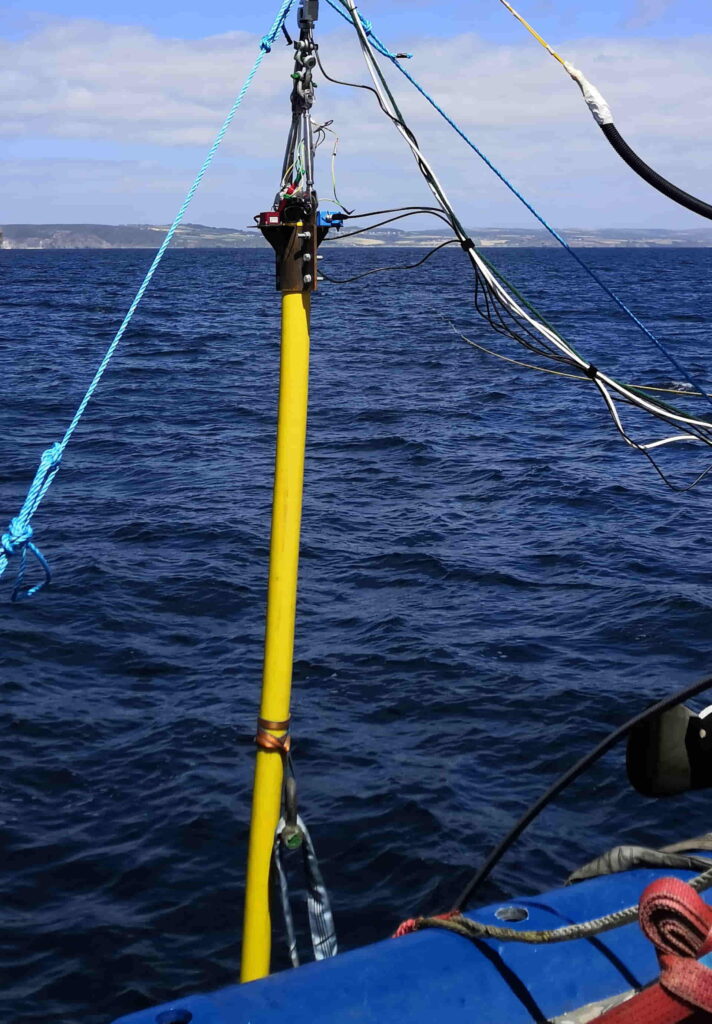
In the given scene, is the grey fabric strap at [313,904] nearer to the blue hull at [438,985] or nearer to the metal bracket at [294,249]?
the blue hull at [438,985]

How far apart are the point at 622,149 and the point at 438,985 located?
378 centimetres

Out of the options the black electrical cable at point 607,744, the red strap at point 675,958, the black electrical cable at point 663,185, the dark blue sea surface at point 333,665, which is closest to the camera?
the red strap at point 675,958

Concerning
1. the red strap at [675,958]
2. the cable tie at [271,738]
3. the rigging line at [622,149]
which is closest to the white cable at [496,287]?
the rigging line at [622,149]

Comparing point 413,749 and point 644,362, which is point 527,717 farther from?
point 644,362

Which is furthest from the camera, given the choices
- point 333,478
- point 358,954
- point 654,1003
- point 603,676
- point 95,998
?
point 333,478

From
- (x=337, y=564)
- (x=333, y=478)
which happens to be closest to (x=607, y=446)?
(x=333, y=478)

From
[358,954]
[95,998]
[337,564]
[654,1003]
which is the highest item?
[654,1003]

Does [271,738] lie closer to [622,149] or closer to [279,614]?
[279,614]

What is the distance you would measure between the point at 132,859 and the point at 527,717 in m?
4.42

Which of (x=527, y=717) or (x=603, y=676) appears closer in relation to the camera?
(x=527, y=717)

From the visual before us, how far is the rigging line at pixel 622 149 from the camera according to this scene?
5.08 m

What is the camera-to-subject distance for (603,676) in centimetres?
1232

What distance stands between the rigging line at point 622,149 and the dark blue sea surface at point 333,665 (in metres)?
5.59

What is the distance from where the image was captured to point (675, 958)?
8.43 ft
